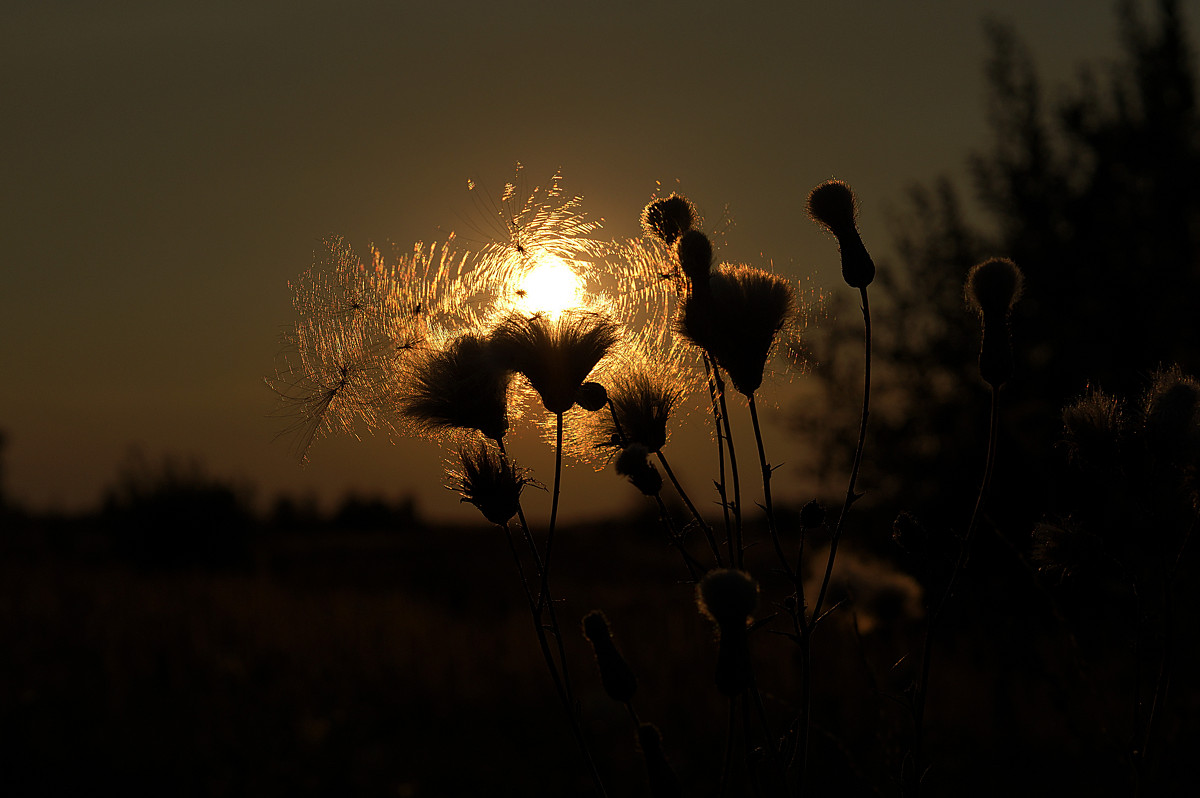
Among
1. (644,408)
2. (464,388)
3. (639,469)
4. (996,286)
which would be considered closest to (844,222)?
(996,286)

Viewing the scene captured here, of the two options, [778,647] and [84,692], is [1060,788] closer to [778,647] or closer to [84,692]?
[778,647]

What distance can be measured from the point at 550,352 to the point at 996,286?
75 cm

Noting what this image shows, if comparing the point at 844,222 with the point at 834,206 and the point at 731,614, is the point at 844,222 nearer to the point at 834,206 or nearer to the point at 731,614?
the point at 834,206

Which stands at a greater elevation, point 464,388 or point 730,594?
point 464,388

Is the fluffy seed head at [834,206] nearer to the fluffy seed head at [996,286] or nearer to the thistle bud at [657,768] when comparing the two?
the fluffy seed head at [996,286]

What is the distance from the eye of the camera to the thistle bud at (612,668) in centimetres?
138

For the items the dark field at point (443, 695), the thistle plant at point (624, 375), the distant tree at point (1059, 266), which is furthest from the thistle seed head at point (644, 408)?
the distant tree at point (1059, 266)

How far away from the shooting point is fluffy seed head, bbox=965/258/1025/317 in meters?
1.56

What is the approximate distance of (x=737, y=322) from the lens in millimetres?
1534

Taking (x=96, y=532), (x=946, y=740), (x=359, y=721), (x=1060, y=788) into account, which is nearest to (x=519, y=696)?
(x=359, y=721)

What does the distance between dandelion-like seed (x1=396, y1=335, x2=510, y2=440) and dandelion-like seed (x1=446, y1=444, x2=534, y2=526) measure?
102mm

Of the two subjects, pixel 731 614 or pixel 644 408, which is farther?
pixel 644 408

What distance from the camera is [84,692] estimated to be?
9570 mm

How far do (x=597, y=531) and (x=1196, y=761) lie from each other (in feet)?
90.4
